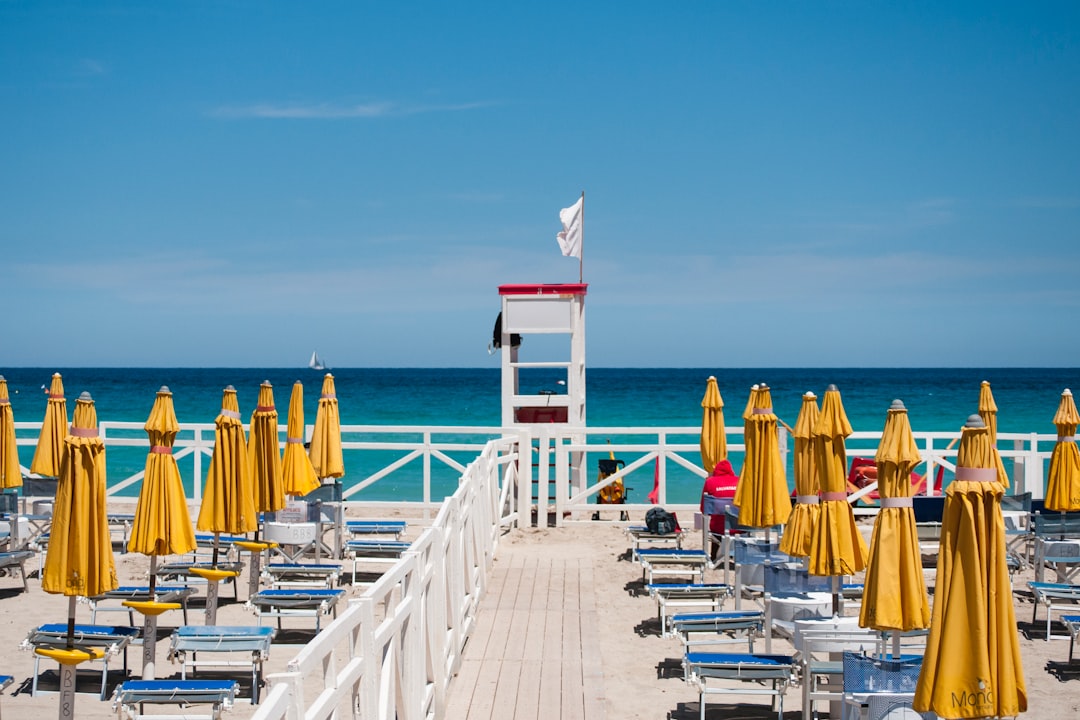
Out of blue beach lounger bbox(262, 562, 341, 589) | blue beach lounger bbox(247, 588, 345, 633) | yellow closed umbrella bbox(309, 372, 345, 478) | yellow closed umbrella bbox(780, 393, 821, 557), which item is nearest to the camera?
yellow closed umbrella bbox(780, 393, 821, 557)

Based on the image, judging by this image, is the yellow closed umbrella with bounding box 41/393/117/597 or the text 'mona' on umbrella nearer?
the yellow closed umbrella with bounding box 41/393/117/597

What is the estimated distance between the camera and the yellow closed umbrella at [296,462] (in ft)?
35.3

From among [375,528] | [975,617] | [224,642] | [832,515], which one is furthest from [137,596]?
[975,617]

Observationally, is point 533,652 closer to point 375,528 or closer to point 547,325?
point 375,528

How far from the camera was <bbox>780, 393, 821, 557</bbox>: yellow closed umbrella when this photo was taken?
722cm

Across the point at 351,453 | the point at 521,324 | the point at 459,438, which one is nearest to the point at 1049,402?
the point at 459,438

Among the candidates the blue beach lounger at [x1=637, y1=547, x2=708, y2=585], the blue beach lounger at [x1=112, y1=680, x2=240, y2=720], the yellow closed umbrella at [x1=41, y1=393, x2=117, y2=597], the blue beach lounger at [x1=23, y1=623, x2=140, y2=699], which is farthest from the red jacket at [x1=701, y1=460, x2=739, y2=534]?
the yellow closed umbrella at [x1=41, y1=393, x2=117, y2=597]

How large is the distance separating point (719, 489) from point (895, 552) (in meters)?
5.34

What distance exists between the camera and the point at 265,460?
31.1ft

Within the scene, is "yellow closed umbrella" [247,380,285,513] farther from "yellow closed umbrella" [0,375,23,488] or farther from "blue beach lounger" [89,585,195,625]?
"yellow closed umbrella" [0,375,23,488]

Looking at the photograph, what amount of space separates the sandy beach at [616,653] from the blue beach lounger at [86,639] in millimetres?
163

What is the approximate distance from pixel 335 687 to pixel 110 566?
325 cm

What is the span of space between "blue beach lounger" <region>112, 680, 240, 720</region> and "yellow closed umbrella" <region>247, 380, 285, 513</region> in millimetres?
3630

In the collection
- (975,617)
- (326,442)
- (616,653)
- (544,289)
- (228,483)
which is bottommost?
(616,653)
